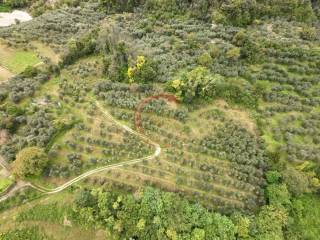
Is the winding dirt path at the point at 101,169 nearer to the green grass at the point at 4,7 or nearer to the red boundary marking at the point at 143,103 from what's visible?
the red boundary marking at the point at 143,103

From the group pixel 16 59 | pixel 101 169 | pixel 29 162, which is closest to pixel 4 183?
pixel 29 162

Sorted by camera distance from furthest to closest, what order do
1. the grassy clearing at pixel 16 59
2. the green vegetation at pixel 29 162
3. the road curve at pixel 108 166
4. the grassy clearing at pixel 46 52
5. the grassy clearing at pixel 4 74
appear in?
the grassy clearing at pixel 46 52 < the grassy clearing at pixel 16 59 < the grassy clearing at pixel 4 74 < the road curve at pixel 108 166 < the green vegetation at pixel 29 162

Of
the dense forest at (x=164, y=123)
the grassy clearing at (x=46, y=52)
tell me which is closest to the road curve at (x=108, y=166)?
the dense forest at (x=164, y=123)

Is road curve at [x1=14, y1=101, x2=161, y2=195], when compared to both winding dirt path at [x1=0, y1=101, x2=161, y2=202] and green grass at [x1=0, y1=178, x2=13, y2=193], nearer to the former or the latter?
winding dirt path at [x1=0, y1=101, x2=161, y2=202]

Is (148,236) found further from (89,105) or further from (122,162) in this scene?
(89,105)

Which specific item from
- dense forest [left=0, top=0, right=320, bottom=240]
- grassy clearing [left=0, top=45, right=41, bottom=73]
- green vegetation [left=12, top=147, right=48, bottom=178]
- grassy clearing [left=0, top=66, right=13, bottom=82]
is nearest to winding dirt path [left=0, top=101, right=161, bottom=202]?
dense forest [left=0, top=0, right=320, bottom=240]

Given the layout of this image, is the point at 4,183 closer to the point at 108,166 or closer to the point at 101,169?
the point at 101,169

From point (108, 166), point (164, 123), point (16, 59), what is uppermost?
point (16, 59)
